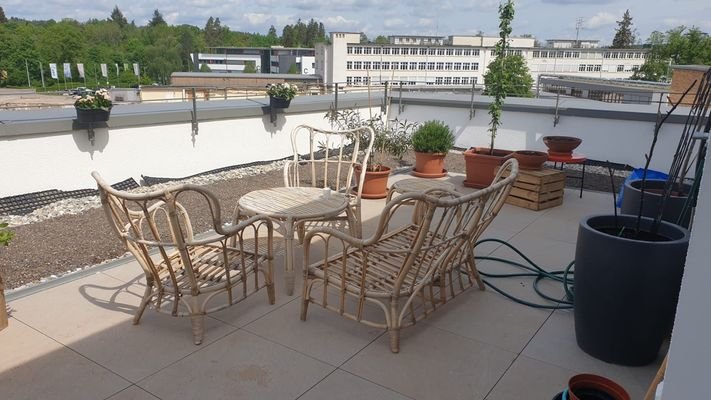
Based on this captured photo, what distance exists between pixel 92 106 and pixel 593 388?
525cm

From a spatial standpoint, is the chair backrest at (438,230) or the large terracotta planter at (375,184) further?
the large terracotta planter at (375,184)

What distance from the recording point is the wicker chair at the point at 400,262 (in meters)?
2.19

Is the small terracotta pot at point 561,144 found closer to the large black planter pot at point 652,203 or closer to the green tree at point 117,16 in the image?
the large black planter pot at point 652,203

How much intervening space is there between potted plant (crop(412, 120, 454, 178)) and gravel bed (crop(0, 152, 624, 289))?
1801mm

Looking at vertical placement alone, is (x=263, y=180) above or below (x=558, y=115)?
below

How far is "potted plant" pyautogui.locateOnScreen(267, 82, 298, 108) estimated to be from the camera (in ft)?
23.3

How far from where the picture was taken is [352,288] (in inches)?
93.4

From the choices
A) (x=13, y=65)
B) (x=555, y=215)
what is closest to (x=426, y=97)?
(x=555, y=215)

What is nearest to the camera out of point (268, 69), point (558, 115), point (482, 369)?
point (482, 369)

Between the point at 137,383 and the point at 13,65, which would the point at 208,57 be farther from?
the point at 137,383

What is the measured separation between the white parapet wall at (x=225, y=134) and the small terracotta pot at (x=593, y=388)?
4731 millimetres

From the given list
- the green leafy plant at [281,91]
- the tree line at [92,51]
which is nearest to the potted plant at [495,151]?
the green leafy plant at [281,91]

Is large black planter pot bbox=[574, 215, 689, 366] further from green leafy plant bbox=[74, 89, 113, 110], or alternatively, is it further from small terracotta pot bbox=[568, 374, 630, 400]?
green leafy plant bbox=[74, 89, 113, 110]

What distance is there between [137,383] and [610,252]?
2.11m
